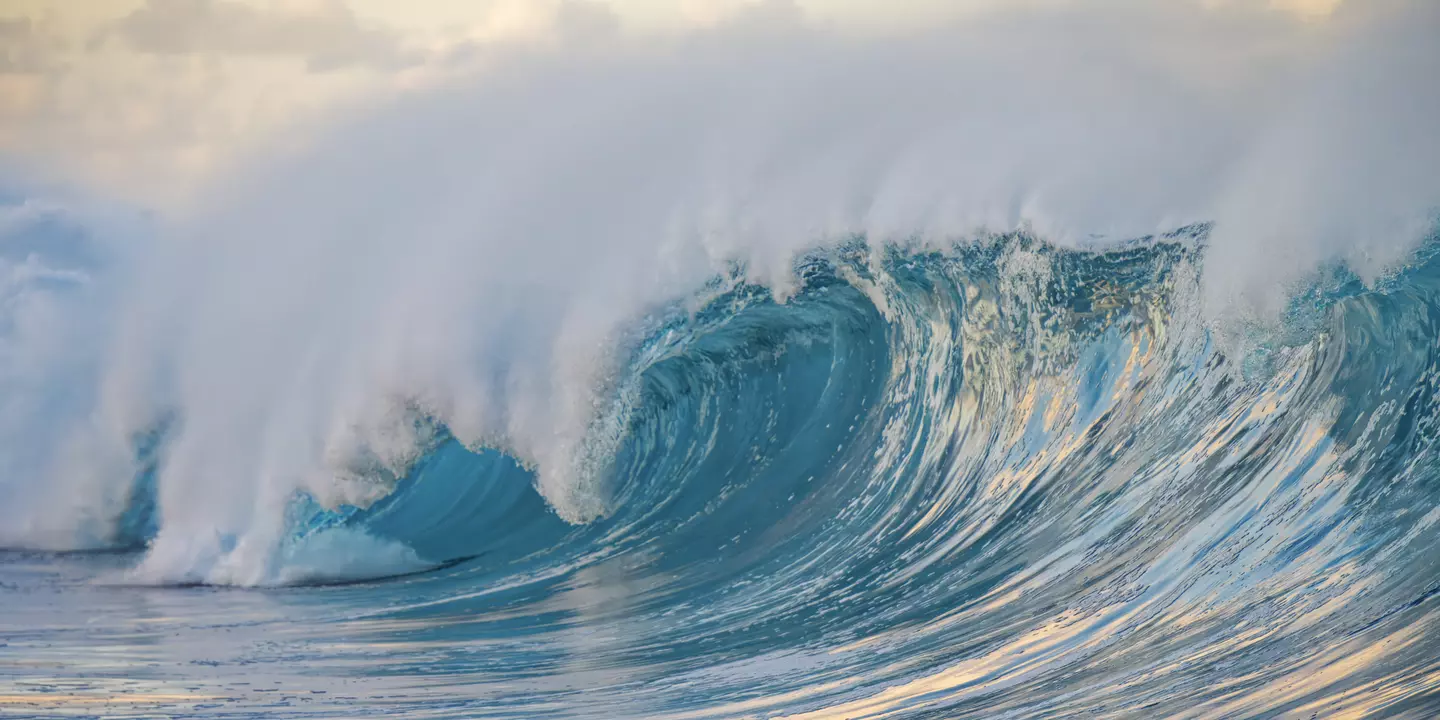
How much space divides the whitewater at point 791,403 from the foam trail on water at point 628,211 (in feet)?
0.10

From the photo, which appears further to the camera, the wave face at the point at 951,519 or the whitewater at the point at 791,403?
the whitewater at the point at 791,403

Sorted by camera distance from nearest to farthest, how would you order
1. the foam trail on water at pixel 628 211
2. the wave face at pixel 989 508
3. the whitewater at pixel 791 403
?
the wave face at pixel 989 508 < the whitewater at pixel 791 403 < the foam trail on water at pixel 628 211

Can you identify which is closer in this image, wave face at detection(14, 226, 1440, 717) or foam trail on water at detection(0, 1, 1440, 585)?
wave face at detection(14, 226, 1440, 717)

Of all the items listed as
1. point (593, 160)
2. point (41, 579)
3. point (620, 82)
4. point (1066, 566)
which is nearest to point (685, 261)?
point (593, 160)

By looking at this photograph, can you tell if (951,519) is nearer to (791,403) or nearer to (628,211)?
(791,403)

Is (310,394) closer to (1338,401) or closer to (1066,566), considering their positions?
(1066,566)

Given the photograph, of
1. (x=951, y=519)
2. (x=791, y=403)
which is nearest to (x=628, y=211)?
(x=791, y=403)

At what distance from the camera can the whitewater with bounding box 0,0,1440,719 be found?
446 centimetres

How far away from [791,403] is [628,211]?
167 cm

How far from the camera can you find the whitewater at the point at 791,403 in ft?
14.6

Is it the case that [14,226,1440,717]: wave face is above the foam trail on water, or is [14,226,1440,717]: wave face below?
below

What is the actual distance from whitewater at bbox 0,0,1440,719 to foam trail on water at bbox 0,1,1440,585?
0.10ft

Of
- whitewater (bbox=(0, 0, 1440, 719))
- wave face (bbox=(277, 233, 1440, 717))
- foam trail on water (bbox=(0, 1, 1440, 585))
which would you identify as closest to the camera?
wave face (bbox=(277, 233, 1440, 717))

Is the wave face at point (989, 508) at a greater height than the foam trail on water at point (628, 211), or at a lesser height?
lesser
